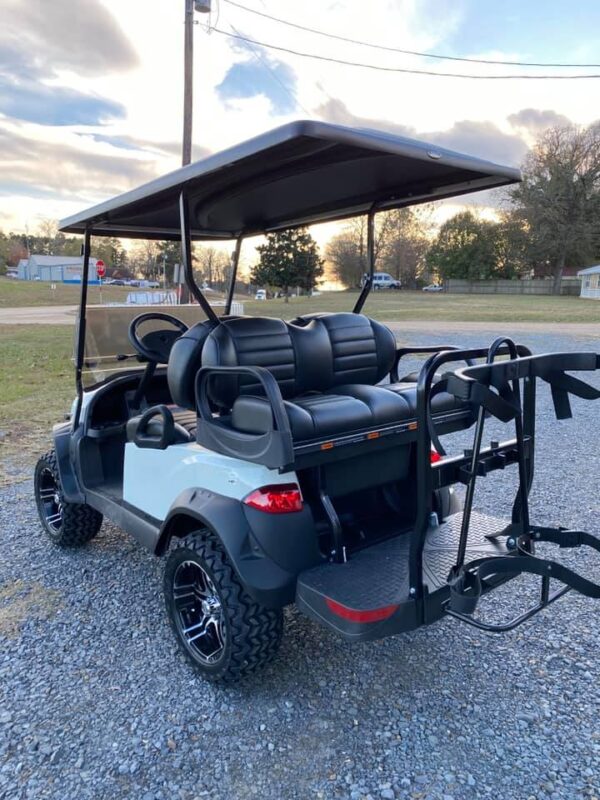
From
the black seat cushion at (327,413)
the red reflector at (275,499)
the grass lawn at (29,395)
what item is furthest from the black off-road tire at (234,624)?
the grass lawn at (29,395)

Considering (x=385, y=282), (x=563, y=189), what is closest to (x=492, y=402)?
(x=563, y=189)

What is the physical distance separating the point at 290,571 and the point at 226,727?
1.90ft

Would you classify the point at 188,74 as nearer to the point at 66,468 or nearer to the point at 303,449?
the point at 66,468

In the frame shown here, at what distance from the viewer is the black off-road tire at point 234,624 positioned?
6.94 feet

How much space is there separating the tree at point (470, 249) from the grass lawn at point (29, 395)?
40.1 m

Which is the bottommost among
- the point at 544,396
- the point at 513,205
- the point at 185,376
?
the point at 544,396

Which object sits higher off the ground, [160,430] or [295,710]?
[160,430]

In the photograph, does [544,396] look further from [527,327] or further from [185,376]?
[527,327]

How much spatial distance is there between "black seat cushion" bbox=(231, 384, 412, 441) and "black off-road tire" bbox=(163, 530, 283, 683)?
50 centimetres

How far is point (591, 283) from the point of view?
4084 centimetres

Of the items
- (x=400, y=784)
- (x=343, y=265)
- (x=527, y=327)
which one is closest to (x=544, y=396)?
(x=400, y=784)

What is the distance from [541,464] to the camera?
193 inches

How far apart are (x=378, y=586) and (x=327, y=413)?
0.66m

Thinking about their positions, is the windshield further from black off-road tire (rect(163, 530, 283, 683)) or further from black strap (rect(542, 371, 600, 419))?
black strap (rect(542, 371, 600, 419))
